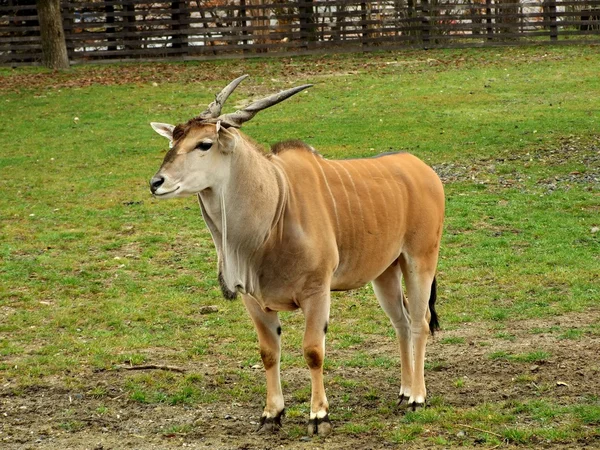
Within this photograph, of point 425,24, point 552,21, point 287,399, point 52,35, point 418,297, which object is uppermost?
point 52,35

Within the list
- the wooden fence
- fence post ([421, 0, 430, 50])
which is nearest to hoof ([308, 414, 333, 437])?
the wooden fence

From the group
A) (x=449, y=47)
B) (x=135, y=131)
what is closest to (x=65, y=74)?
(x=135, y=131)

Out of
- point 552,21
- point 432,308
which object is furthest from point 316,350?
point 552,21

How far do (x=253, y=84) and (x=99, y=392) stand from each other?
16.6m

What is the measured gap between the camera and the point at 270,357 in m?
5.86

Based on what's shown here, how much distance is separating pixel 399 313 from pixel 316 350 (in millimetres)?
962

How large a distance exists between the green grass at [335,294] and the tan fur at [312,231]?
1.73ft

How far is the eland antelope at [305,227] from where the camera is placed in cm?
546

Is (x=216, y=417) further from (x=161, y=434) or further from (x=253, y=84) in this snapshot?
(x=253, y=84)

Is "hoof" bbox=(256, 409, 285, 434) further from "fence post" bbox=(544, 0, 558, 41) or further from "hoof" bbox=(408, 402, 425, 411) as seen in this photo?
"fence post" bbox=(544, 0, 558, 41)

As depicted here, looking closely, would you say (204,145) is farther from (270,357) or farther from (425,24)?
(425,24)

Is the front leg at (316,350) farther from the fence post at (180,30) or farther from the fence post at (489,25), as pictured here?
the fence post at (489,25)

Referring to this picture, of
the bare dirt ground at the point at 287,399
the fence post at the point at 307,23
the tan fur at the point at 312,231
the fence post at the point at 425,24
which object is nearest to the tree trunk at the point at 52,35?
the fence post at the point at 307,23

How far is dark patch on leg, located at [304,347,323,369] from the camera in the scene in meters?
5.59
